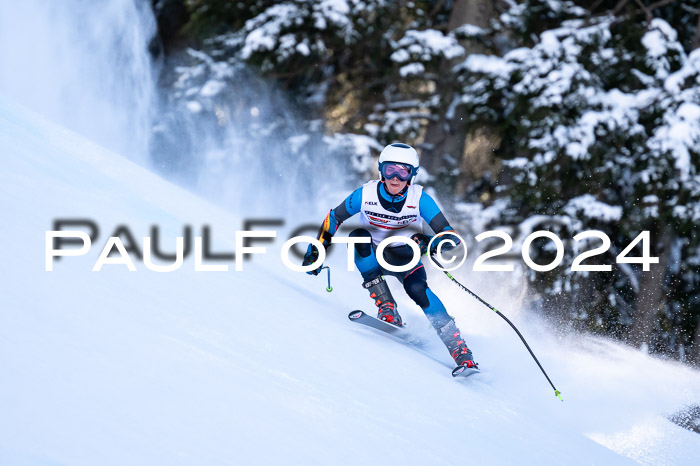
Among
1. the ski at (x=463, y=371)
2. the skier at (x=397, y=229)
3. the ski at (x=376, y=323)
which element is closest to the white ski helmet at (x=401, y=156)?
the skier at (x=397, y=229)

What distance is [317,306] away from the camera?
590 cm

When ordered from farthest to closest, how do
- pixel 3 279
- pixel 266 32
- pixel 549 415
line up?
pixel 266 32
pixel 549 415
pixel 3 279

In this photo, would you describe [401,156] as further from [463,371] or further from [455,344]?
[463,371]

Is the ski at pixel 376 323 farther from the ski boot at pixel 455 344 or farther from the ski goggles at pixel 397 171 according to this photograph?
the ski goggles at pixel 397 171

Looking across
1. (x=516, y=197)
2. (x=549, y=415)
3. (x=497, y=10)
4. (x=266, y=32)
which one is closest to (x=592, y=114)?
(x=516, y=197)

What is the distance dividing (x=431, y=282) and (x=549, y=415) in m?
6.32

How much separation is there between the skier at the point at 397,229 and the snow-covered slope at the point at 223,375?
29 centimetres

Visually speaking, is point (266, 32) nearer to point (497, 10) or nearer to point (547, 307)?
point (497, 10)

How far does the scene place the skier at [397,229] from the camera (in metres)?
5.45

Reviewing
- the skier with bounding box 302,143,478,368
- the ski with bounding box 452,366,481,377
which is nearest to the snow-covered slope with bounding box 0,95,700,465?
the ski with bounding box 452,366,481,377

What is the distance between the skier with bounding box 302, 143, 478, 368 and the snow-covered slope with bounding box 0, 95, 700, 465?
294 millimetres

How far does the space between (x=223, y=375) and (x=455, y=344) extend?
2.59m

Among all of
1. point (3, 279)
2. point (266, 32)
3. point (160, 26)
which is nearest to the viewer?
point (3, 279)

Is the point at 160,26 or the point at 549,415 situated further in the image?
the point at 160,26
